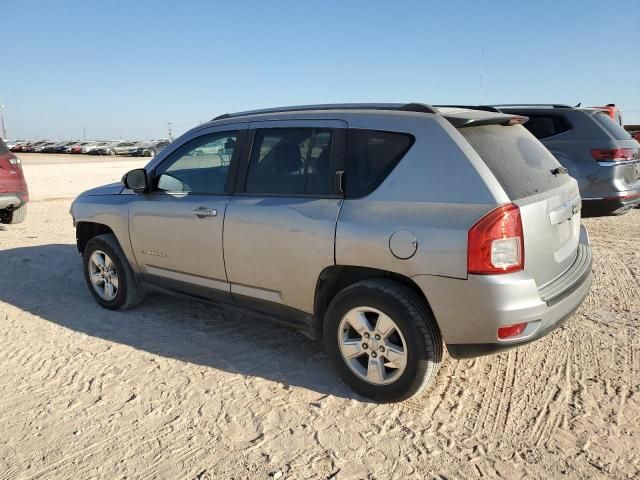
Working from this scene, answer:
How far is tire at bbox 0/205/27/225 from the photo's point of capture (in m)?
9.12

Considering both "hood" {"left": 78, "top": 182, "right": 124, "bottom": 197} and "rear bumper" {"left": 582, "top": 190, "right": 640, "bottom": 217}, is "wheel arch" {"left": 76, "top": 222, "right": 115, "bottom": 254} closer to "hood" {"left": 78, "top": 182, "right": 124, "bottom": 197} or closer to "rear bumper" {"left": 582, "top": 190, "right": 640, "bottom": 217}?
"hood" {"left": 78, "top": 182, "right": 124, "bottom": 197}

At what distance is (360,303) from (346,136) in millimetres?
1064

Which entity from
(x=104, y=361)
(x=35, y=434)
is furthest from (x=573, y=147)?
(x=35, y=434)

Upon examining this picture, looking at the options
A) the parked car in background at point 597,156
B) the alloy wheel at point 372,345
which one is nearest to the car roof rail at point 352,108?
the alloy wheel at point 372,345

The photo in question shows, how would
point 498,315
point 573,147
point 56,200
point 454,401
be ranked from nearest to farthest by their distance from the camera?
point 498,315, point 454,401, point 573,147, point 56,200

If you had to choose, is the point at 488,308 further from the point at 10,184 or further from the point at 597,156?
the point at 10,184

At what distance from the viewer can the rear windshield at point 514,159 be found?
300 cm

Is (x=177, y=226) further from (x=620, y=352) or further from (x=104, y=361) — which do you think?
(x=620, y=352)

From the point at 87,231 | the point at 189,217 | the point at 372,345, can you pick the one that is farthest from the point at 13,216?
the point at 372,345

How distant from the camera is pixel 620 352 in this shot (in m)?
A: 3.85

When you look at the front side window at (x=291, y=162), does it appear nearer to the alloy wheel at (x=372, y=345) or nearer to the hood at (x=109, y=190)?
the alloy wheel at (x=372, y=345)

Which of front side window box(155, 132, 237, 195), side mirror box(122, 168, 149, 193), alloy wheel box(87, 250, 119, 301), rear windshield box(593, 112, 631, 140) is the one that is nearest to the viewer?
front side window box(155, 132, 237, 195)

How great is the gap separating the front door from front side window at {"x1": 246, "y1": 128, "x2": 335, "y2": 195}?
0.76 ft

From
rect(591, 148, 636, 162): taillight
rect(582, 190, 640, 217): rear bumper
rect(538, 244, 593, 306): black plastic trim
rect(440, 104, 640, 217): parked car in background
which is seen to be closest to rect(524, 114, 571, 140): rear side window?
rect(440, 104, 640, 217): parked car in background
